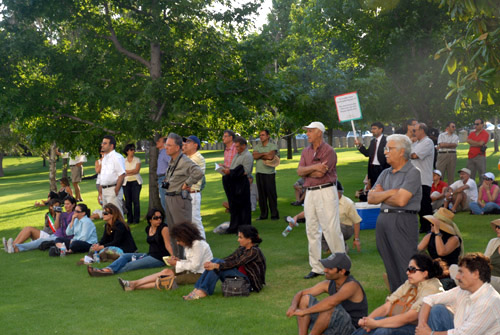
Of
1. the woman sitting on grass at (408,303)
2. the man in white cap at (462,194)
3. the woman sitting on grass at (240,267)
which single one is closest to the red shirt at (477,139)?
the man in white cap at (462,194)

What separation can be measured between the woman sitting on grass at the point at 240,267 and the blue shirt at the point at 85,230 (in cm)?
490

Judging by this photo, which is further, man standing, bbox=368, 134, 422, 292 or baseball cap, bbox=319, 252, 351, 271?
man standing, bbox=368, 134, 422, 292

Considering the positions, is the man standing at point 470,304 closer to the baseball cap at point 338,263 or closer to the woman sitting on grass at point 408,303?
the woman sitting on grass at point 408,303

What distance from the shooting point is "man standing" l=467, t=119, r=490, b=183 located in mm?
18422

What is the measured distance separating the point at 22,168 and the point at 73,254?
50.9 m

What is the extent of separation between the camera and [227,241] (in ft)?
44.6

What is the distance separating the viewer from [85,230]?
13133mm

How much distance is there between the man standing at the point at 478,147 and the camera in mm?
18422

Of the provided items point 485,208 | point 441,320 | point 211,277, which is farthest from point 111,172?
point 441,320

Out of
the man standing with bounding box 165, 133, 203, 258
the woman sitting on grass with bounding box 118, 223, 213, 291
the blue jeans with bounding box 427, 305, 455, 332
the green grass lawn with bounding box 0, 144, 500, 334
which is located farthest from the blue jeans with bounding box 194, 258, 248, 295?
the blue jeans with bounding box 427, 305, 455, 332

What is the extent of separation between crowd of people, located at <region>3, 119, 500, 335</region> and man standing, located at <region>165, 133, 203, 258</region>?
0.06ft

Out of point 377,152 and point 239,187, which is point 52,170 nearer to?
point 239,187

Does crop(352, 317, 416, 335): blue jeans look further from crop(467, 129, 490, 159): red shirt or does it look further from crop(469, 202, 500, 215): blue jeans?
crop(467, 129, 490, 159): red shirt

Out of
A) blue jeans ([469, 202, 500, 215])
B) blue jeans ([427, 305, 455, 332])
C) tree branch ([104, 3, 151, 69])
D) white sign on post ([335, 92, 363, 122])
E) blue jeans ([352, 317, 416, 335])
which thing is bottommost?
blue jeans ([469, 202, 500, 215])
